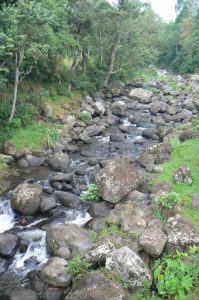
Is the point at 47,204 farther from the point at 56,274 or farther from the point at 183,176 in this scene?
the point at 183,176

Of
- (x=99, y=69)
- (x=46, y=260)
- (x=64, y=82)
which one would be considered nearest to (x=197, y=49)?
(x=99, y=69)

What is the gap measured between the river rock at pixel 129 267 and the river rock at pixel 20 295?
260 centimetres

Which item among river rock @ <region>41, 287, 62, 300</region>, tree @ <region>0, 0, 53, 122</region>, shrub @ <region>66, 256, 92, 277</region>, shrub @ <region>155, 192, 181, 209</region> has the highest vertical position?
tree @ <region>0, 0, 53, 122</region>

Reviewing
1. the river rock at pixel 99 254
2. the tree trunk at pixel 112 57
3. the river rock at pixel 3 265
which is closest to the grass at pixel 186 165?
the river rock at pixel 99 254

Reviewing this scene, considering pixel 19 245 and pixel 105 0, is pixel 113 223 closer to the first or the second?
pixel 19 245

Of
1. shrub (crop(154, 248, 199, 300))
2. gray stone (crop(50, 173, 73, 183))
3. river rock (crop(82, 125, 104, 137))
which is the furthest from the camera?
river rock (crop(82, 125, 104, 137))

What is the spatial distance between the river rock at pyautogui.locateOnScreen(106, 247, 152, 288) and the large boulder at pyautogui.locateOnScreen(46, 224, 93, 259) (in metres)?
1.98

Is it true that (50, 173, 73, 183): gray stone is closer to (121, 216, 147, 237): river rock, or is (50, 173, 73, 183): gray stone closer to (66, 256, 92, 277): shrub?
(121, 216, 147, 237): river rock

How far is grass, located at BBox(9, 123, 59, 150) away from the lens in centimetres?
2400

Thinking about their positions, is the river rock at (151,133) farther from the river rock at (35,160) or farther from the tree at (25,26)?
the tree at (25,26)

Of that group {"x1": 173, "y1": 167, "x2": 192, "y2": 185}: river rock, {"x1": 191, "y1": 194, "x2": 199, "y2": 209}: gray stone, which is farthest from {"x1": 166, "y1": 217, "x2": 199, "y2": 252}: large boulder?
{"x1": 173, "y1": 167, "x2": 192, "y2": 185}: river rock

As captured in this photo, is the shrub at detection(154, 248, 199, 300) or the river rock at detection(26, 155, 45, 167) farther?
the river rock at detection(26, 155, 45, 167)

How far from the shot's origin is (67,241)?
46.0 ft

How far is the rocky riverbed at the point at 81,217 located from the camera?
11977 mm
